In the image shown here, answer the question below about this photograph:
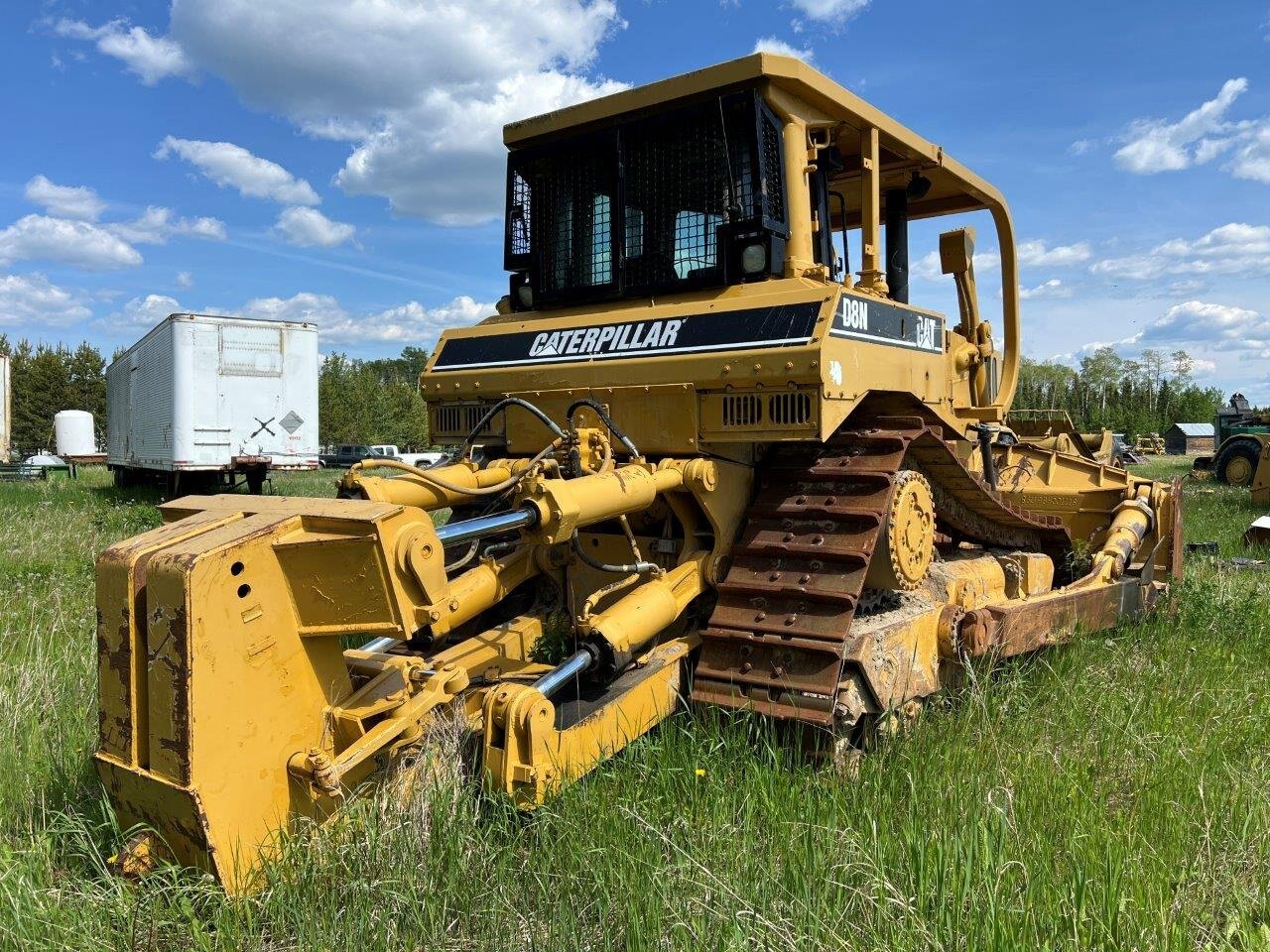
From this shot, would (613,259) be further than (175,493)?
No

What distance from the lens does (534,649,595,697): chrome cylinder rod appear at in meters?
3.63

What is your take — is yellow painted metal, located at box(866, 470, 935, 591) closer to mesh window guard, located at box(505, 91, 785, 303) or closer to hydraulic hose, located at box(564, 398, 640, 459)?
hydraulic hose, located at box(564, 398, 640, 459)

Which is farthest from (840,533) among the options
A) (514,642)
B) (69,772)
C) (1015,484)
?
(1015,484)

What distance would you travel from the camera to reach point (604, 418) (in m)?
4.37

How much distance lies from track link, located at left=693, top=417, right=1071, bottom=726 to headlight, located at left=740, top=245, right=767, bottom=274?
35.4 inches

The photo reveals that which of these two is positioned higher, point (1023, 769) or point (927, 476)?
point (927, 476)

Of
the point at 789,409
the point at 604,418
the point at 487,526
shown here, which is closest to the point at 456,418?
the point at 604,418

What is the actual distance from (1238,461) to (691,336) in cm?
2459

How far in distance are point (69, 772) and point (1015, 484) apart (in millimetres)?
6653

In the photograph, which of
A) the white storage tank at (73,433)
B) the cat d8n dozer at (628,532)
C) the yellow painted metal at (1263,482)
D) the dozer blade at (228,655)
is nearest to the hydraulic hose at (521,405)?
the cat d8n dozer at (628,532)

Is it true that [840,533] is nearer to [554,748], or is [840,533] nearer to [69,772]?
[554,748]

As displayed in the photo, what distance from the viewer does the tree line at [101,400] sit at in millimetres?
57781

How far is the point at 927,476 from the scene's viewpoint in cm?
527

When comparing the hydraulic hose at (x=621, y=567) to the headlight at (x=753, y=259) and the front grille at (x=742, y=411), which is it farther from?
the headlight at (x=753, y=259)
